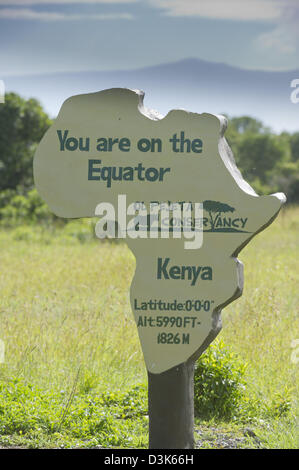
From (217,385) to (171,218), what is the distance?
128 centimetres

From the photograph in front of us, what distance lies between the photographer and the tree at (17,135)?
1597 cm

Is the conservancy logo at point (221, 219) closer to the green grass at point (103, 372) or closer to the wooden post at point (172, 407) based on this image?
the wooden post at point (172, 407)

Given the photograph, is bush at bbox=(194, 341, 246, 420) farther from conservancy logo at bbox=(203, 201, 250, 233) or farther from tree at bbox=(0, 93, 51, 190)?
tree at bbox=(0, 93, 51, 190)

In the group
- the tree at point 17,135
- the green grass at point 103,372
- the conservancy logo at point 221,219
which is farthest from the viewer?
the tree at point 17,135

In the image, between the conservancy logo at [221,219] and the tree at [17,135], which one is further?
the tree at [17,135]

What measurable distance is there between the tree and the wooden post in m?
13.3

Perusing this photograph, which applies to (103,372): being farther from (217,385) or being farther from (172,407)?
(172,407)

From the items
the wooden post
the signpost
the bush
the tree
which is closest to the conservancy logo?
the signpost

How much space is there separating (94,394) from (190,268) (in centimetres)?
148

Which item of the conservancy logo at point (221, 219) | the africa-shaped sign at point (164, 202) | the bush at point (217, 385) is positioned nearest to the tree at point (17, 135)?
the bush at point (217, 385)

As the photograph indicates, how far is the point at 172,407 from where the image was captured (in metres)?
3.12

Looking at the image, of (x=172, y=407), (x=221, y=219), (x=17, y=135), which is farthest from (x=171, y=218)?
(x=17, y=135)

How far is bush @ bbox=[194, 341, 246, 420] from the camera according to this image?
3.87m
